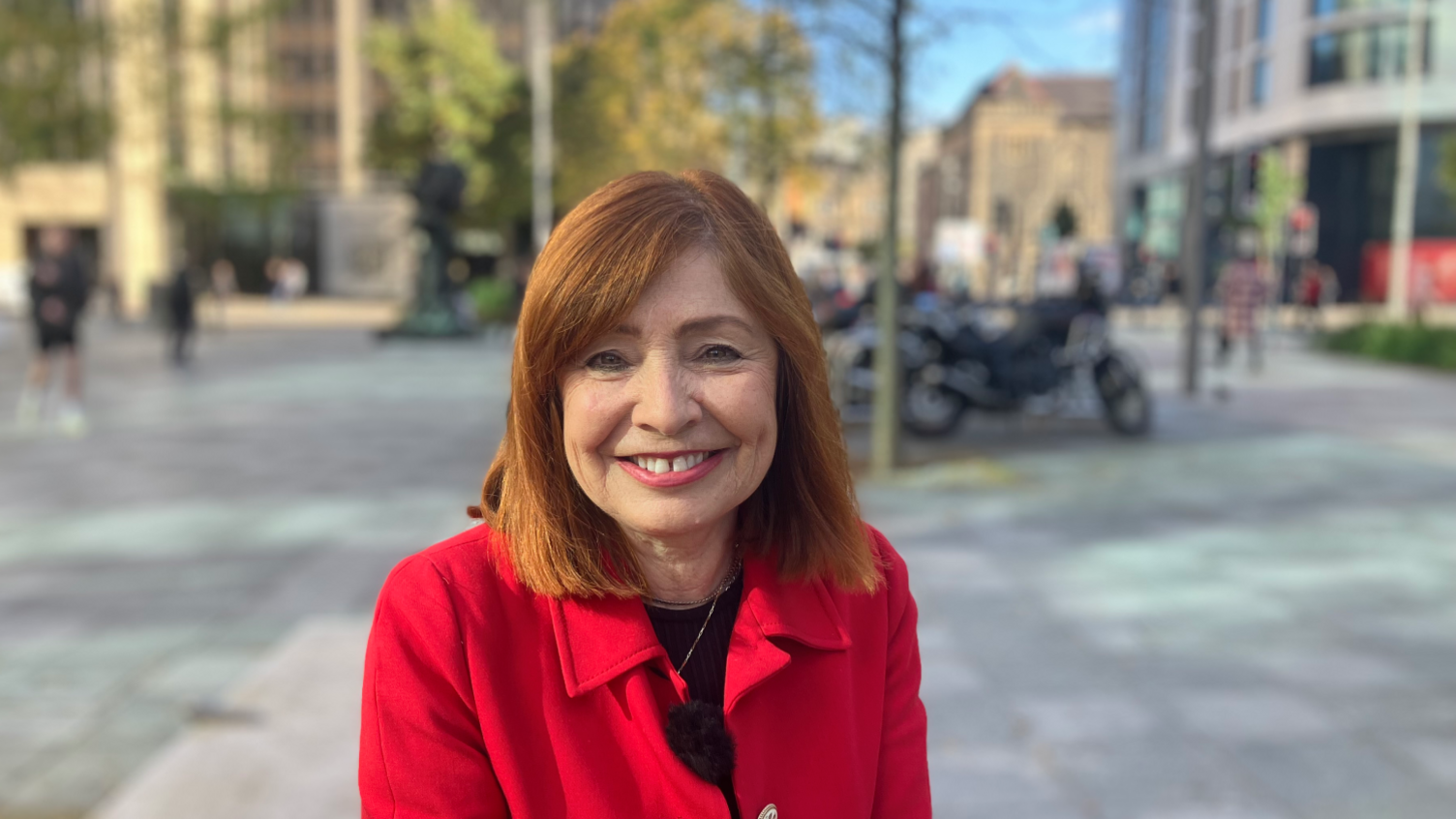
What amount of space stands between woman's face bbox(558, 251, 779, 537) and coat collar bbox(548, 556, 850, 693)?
4.9 inches

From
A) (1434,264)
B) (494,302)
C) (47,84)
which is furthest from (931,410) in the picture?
(1434,264)

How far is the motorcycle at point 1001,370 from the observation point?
11.1 m

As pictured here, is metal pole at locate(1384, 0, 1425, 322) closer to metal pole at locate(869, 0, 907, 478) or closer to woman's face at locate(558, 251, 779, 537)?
metal pole at locate(869, 0, 907, 478)

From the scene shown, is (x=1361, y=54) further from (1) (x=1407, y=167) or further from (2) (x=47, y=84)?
(2) (x=47, y=84)

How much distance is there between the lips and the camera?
1599 mm

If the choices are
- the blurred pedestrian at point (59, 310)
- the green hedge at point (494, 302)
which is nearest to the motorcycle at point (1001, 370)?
the blurred pedestrian at point (59, 310)

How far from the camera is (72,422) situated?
455 inches

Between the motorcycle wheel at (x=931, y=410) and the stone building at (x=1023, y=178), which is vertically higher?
the stone building at (x=1023, y=178)

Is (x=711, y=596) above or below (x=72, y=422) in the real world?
above

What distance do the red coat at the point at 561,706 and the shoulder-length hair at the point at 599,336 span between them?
62 mm

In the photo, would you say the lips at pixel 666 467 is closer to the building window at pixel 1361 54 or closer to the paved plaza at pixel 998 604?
the paved plaza at pixel 998 604

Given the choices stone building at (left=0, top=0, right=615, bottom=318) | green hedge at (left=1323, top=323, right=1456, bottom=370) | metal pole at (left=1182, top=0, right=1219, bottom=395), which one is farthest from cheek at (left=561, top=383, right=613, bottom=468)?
stone building at (left=0, top=0, right=615, bottom=318)

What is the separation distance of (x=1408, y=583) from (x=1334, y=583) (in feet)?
1.24

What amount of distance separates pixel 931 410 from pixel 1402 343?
13435mm
